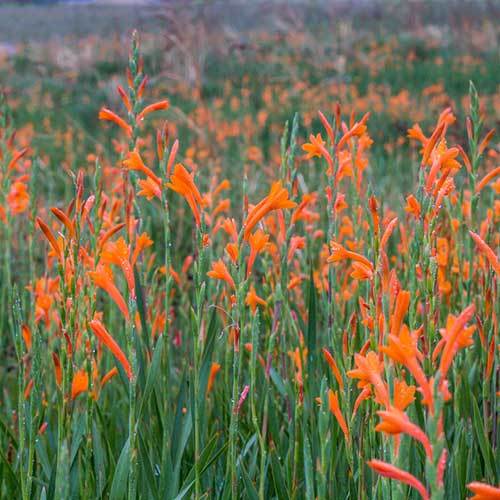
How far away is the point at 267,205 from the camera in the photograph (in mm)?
1106

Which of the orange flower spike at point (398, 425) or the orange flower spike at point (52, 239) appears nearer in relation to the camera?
the orange flower spike at point (398, 425)

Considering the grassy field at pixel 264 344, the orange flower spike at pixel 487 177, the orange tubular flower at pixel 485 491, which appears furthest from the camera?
the orange flower spike at pixel 487 177

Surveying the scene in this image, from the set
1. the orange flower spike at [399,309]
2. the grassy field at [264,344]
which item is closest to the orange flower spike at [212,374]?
the grassy field at [264,344]

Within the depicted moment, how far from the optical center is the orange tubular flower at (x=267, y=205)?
3.60 ft

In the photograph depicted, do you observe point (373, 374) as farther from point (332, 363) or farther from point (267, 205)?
point (267, 205)

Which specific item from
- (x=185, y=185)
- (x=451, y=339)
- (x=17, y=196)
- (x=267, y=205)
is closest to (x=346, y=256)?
(x=267, y=205)

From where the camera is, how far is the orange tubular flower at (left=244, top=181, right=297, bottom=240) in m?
1.10

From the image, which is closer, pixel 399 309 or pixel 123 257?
pixel 399 309

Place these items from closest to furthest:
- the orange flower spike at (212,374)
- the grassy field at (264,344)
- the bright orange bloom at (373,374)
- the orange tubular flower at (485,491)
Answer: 1. the orange tubular flower at (485,491)
2. the bright orange bloom at (373,374)
3. the grassy field at (264,344)
4. the orange flower spike at (212,374)

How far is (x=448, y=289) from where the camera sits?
1.95 m

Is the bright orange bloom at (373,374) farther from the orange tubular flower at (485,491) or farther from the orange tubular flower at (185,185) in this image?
the orange tubular flower at (185,185)

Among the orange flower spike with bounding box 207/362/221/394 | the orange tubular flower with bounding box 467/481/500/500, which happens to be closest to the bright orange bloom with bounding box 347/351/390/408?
the orange tubular flower with bounding box 467/481/500/500

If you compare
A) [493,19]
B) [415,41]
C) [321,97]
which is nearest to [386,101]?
[321,97]

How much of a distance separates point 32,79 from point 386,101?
7.93 meters
